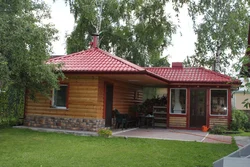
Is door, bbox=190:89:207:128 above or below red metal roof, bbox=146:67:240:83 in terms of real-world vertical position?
below

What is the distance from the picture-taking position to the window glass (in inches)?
502

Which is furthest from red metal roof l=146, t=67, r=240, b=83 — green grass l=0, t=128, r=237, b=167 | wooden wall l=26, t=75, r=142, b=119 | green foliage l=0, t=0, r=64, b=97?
green foliage l=0, t=0, r=64, b=97

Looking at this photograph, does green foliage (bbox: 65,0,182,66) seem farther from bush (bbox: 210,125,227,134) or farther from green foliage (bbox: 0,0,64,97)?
green foliage (bbox: 0,0,64,97)

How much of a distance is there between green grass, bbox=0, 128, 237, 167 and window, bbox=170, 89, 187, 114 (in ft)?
18.2

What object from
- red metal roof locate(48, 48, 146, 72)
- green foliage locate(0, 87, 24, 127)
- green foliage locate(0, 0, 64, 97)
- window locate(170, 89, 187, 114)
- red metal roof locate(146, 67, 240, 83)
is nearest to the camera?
green foliage locate(0, 0, 64, 97)

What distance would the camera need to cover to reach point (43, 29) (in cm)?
926

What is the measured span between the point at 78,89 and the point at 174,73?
20.5ft

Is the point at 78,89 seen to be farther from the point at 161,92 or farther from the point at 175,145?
the point at 161,92

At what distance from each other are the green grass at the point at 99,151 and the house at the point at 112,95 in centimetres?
172

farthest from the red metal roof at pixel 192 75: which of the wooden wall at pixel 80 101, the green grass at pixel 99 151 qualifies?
the green grass at pixel 99 151

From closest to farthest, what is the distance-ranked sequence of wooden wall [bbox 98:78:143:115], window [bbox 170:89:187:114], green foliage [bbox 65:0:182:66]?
wooden wall [bbox 98:78:143:115] → window [bbox 170:89:187:114] → green foliage [bbox 65:0:182:66]

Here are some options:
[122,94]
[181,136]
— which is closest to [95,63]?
[122,94]

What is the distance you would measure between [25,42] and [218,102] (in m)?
10.2

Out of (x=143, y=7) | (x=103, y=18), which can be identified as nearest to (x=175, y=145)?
(x=143, y=7)
